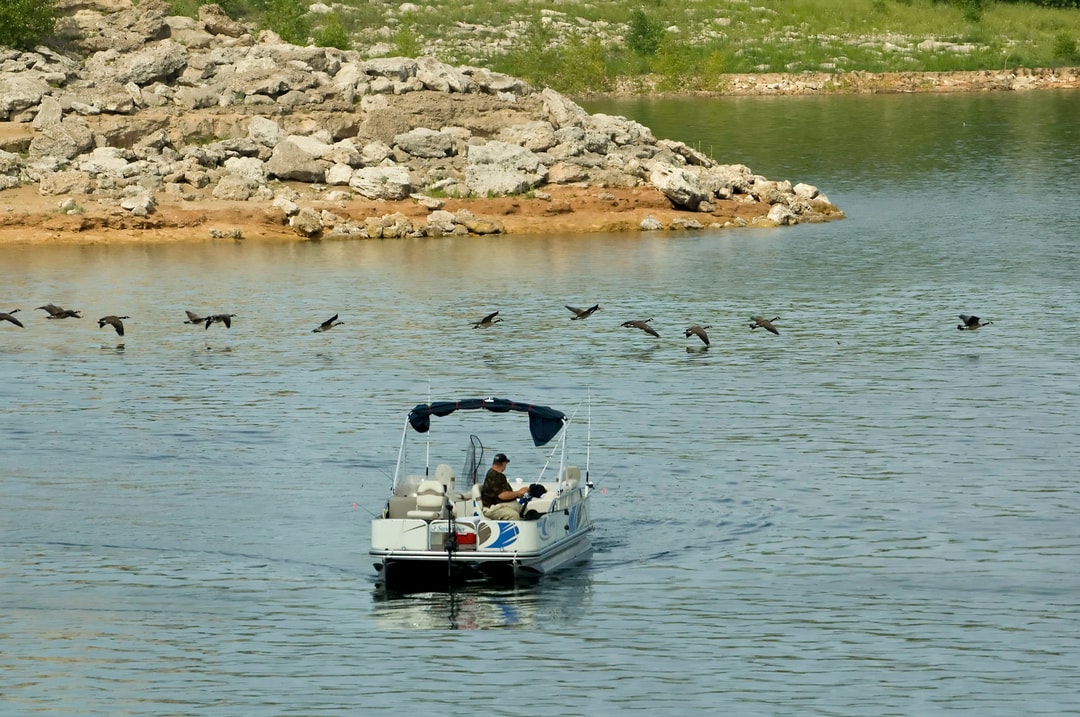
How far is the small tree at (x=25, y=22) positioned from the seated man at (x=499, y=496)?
222 feet

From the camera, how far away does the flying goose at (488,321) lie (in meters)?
55.9

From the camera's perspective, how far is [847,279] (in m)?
69.0

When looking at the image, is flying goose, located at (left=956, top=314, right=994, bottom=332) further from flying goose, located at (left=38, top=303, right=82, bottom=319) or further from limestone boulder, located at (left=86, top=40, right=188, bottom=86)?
limestone boulder, located at (left=86, top=40, right=188, bottom=86)

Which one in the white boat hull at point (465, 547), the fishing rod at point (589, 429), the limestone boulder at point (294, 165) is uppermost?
the limestone boulder at point (294, 165)

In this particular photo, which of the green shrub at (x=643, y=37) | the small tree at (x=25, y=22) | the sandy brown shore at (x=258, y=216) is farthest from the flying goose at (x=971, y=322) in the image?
the green shrub at (x=643, y=37)

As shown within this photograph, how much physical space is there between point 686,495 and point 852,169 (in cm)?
7351

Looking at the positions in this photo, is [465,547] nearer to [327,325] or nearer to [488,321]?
[327,325]

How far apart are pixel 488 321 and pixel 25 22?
4654 centimetres

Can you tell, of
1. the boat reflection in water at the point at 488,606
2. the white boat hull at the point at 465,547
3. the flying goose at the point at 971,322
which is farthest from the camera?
the flying goose at the point at 971,322

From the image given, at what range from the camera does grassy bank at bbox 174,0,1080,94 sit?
16400 centimetres

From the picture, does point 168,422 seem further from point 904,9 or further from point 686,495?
point 904,9

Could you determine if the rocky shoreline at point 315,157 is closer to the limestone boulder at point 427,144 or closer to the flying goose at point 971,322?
the limestone boulder at point 427,144

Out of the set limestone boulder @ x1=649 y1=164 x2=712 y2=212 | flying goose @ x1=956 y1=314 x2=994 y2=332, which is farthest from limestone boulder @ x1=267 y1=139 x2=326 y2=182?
flying goose @ x1=956 y1=314 x2=994 y2=332

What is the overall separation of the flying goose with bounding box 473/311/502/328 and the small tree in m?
42.5
